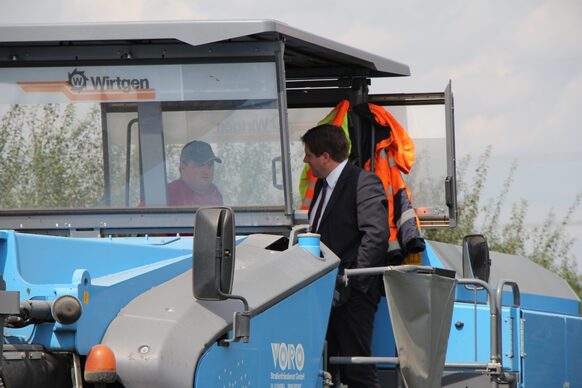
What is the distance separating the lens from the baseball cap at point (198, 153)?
6.36 meters

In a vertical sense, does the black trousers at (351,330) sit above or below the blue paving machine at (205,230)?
below

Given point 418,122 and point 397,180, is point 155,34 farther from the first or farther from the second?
point 418,122

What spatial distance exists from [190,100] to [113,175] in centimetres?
60

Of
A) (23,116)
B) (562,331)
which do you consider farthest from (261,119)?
(562,331)

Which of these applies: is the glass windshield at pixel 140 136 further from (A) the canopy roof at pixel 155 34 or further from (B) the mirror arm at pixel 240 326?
(B) the mirror arm at pixel 240 326

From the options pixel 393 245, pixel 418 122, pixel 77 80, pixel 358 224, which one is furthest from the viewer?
pixel 418 122

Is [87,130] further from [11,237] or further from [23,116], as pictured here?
[11,237]

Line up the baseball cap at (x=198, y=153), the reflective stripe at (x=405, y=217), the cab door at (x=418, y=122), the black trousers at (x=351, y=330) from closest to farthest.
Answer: the black trousers at (x=351, y=330)
the baseball cap at (x=198, y=153)
the reflective stripe at (x=405, y=217)
the cab door at (x=418, y=122)

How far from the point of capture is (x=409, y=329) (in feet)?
19.5

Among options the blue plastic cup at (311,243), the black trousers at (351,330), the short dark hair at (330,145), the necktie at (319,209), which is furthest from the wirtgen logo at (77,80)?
the black trousers at (351,330)

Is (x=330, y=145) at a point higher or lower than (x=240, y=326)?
higher

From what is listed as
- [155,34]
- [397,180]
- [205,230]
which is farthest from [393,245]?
[205,230]

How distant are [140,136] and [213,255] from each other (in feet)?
7.53

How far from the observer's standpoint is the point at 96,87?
6.51 metres
